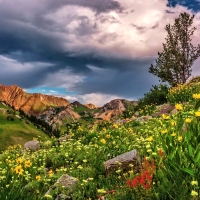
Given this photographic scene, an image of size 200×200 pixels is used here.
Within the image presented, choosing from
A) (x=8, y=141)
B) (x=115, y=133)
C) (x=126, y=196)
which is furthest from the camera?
(x=8, y=141)

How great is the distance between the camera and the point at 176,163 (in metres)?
5.19

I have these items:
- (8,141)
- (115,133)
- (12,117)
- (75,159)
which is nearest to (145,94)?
(115,133)

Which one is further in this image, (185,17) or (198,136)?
(185,17)

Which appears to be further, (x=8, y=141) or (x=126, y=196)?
(x=8, y=141)

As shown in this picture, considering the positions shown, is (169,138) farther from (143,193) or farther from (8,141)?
(8,141)

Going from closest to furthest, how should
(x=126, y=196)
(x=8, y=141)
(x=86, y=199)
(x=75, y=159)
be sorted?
(x=126, y=196)
(x=86, y=199)
(x=75, y=159)
(x=8, y=141)

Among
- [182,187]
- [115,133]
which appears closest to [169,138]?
[182,187]

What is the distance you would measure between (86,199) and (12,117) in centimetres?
8654

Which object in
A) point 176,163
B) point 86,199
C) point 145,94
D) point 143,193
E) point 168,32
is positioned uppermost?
point 168,32

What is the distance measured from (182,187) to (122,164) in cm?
276

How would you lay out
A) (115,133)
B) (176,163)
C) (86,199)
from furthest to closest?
(115,133) < (86,199) < (176,163)

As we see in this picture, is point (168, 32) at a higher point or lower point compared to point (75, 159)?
higher

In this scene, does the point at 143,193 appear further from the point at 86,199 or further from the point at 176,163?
the point at 86,199

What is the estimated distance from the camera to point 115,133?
511 inches
